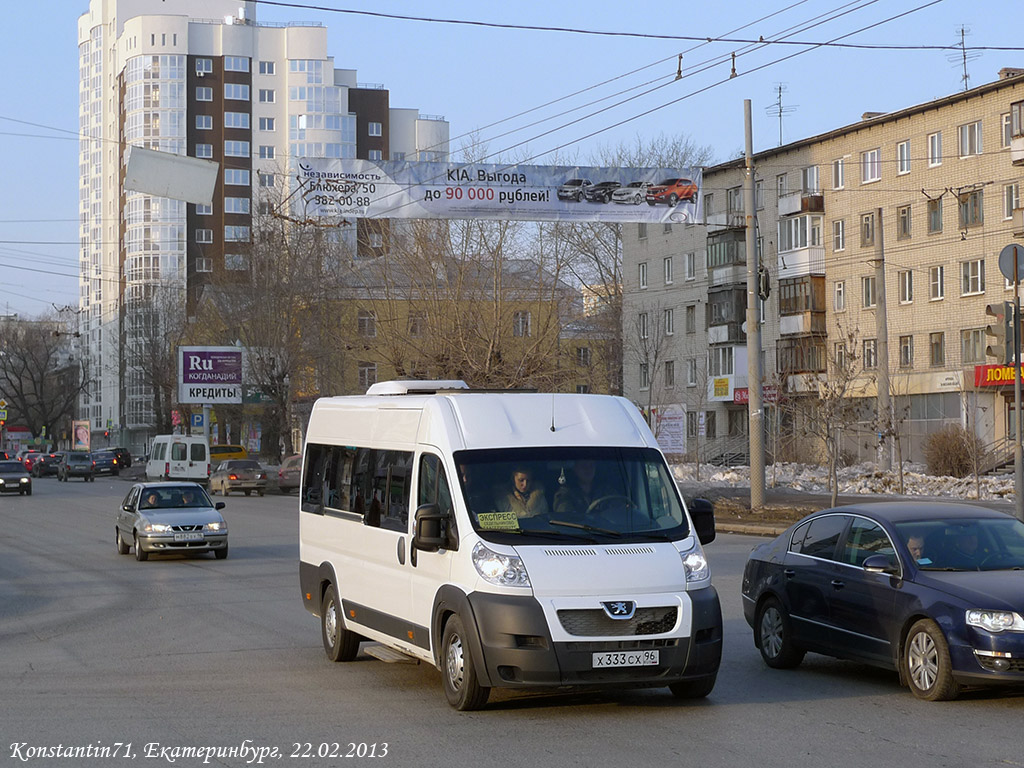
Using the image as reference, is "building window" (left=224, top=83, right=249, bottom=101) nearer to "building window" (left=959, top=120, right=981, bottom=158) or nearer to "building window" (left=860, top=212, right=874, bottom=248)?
"building window" (left=860, top=212, right=874, bottom=248)

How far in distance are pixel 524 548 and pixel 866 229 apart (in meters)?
52.9

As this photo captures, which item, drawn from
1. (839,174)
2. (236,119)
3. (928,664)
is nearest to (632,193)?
(928,664)

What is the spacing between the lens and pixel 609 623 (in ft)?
28.3

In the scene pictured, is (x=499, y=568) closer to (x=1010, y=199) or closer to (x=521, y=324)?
(x=521, y=324)

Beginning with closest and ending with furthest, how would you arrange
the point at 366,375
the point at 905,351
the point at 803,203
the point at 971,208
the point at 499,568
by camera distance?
→ 1. the point at 499,568
2. the point at 366,375
3. the point at 971,208
4. the point at 905,351
5. the point at 803,203

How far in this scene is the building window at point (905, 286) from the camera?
56562 mm

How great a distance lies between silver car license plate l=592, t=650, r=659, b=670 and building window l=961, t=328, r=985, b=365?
47.4 metres

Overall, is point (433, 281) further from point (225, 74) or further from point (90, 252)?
point (90, 252)

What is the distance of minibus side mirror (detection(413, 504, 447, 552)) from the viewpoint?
9.12m

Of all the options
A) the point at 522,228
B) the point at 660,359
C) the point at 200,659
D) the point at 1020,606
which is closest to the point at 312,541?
the point at 200,659

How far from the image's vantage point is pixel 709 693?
953 cm

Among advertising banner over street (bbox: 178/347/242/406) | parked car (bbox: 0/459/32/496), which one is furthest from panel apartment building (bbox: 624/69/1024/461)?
parked car (bbox: 0/459/32/496)

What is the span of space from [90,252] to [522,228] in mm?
121854

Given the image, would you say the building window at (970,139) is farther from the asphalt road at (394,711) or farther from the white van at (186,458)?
the asphalt road at (394,711)
